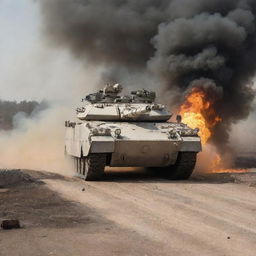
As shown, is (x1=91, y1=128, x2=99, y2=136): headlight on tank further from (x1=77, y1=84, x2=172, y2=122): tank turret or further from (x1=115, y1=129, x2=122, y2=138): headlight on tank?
(x1=77, y1=84, x2=172, y2=122): tank turret

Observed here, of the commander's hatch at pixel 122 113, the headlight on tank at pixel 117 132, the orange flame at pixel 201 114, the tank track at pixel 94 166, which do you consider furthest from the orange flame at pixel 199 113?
the tank track at pixel 94 166

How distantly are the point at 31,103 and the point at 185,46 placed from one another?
2708 inches

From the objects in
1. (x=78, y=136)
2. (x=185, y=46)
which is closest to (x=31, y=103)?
(x=185, y=46)

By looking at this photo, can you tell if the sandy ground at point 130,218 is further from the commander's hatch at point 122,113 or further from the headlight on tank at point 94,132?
the commander's hatch at point 122,113

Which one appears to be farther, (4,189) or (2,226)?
(4,189)

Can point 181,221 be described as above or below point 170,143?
below

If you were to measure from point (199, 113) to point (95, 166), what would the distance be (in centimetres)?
710

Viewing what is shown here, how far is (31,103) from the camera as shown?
89.1 meters

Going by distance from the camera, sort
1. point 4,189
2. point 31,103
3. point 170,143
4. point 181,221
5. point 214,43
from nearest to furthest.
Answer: point 181,221
point 4,189
point 170,143
point 214,43
point 31,103

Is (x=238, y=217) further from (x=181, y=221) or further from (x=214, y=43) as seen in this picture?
(x=214, y=43)

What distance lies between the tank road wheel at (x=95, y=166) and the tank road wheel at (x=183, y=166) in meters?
2.13

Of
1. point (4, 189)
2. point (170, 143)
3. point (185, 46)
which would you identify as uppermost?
point (185, 46)

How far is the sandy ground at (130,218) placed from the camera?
262 inches

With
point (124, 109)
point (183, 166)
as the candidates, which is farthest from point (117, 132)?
point (183, 166)
